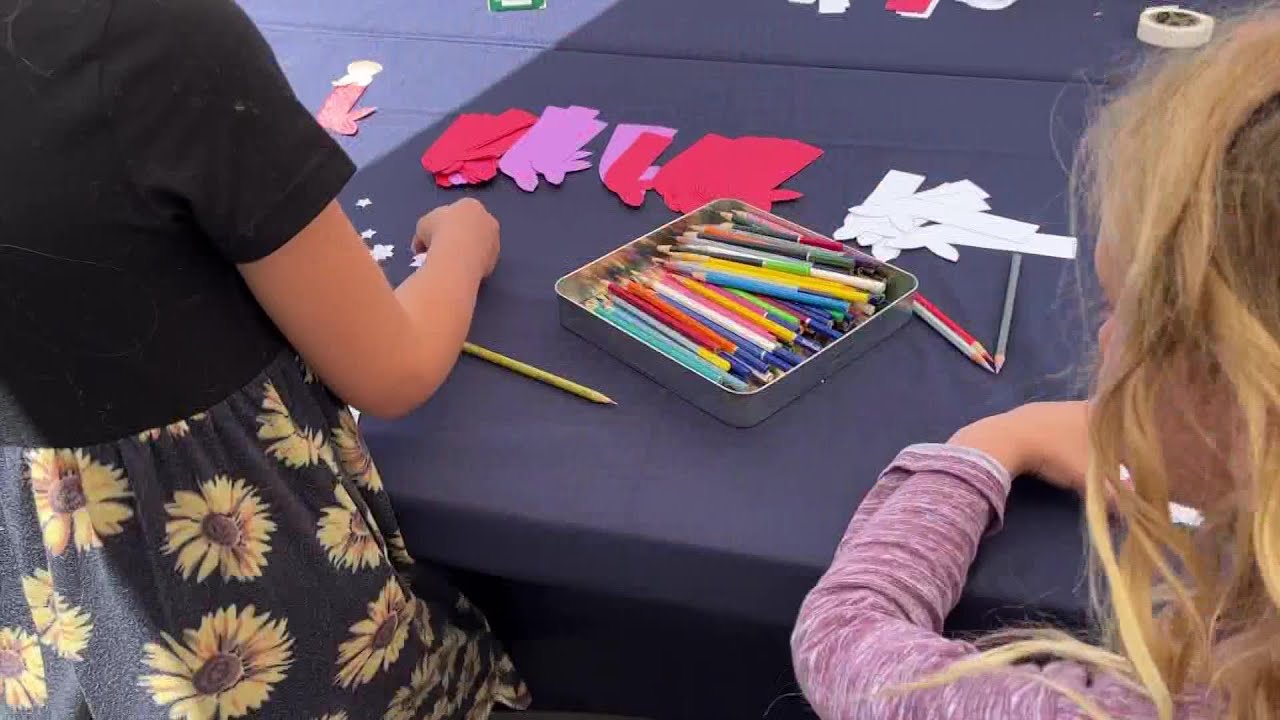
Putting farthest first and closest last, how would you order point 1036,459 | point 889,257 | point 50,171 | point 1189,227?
point 889,257 → point 1036,459 → point 50,171 → point 1189,227

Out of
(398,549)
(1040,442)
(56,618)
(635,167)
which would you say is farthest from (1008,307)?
(56,618)

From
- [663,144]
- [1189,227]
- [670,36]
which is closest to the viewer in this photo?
[1189,227]

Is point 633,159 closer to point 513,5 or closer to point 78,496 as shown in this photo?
point 513,5

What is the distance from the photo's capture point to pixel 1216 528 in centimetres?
49

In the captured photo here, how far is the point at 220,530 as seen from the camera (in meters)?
0.66

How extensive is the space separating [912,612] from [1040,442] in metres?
0.15

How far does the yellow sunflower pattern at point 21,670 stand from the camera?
708mm

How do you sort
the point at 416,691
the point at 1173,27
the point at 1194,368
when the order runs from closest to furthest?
the point at 1194,368 < the point at 416,691 < the point at 1173,27

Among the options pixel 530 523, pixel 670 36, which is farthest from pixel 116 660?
pixel 670 36

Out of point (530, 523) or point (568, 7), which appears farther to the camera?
point (568, 7)

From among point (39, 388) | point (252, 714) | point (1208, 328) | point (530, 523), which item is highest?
point (1208, 328)

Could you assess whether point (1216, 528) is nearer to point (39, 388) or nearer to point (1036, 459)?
point (1036, 459)

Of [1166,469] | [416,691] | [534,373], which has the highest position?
[1166,469]

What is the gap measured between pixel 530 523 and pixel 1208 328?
405 millimetres
